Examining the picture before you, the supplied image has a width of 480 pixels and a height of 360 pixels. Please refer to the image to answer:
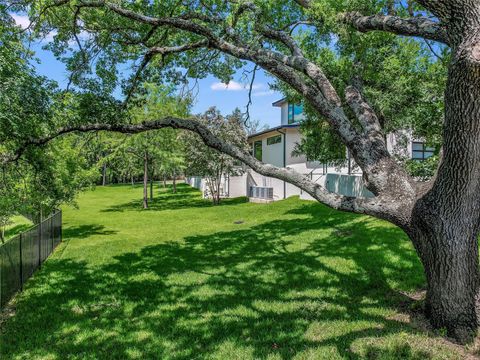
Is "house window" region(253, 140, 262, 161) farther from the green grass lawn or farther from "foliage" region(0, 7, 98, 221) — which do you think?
"foliage" region(0, 7, 98, 221)

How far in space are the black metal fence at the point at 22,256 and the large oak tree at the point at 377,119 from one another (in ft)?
8.80

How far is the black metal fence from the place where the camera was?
704 centimetres

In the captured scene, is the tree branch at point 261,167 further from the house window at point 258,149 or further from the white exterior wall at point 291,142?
the house window at point 258,149

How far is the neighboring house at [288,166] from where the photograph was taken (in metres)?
16.3

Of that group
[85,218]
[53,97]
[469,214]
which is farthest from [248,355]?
[85,218]

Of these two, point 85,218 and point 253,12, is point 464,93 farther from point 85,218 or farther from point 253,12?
point 85,218

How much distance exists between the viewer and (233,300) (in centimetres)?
640

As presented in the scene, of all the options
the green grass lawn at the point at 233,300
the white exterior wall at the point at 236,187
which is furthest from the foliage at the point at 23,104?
the white exterior wall at the point at 236,187

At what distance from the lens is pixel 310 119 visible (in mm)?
13602

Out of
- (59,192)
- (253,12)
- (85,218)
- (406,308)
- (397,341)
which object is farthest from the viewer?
(85,218)

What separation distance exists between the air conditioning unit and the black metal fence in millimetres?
14696

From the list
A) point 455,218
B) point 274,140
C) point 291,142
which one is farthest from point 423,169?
point 274,140

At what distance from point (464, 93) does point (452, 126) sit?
37 centimetres

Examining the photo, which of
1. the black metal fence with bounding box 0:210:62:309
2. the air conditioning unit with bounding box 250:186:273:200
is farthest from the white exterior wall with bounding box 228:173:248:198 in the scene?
the black metal fence with bounding box 0:210:62:309
